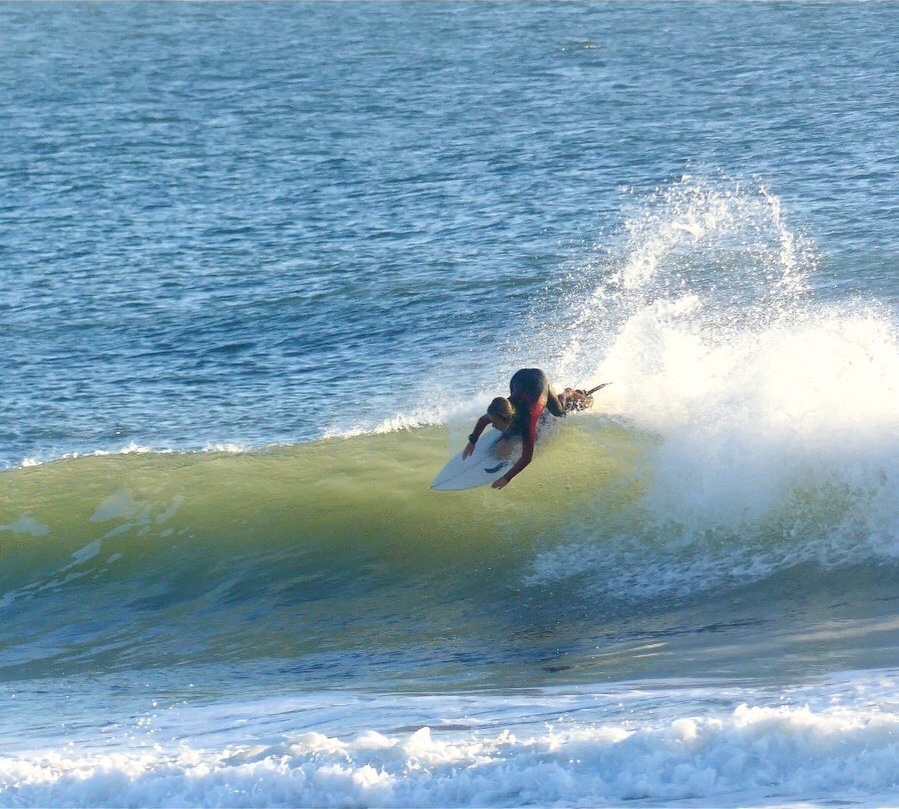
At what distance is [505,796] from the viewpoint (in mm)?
8523

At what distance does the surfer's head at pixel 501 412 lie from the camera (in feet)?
42.6

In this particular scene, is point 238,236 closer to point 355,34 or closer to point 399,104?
point 399,104

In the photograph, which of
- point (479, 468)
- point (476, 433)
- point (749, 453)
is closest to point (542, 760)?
point (476, 433)

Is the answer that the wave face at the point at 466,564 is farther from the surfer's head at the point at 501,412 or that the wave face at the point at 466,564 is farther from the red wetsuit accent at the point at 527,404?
the surfer's head at the point at 501,412

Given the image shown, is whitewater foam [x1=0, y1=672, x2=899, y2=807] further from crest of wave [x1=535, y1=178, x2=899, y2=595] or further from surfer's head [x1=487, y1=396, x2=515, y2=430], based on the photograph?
surfer's head [x1=487, y1=396, x2=515, y2=430]

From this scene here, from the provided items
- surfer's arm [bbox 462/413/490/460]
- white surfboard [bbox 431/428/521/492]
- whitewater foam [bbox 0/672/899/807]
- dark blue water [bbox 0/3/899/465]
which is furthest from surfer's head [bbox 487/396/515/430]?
dark blue water [bbox 0/3/899/465]

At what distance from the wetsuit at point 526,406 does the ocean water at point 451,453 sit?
1308 millimetres

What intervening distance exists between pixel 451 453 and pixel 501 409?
3290 millimetres

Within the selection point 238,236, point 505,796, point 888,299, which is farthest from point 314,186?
point 505,796

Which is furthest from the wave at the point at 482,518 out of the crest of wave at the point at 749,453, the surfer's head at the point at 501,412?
the surfer's head at the point at 501,412

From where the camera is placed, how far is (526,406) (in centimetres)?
1328

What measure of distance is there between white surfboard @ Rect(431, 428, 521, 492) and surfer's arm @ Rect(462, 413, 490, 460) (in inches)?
3.6

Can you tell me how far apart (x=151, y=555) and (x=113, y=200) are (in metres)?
16.5

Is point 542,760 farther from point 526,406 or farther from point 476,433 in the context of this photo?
point 476,433
